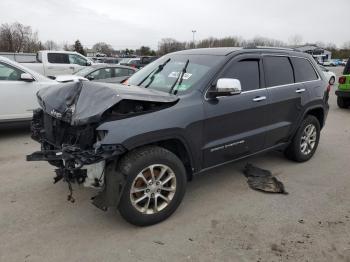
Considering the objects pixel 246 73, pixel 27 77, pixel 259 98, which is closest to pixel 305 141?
pixel 259 98

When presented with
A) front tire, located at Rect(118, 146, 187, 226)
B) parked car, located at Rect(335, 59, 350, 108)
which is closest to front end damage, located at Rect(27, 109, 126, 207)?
front tire, located at Rect(118, 146, 187, 226)

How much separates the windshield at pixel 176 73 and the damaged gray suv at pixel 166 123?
0.01 metres

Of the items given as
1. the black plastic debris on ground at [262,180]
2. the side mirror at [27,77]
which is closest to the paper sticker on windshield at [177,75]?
the black plastic debris on ground at [262,180]

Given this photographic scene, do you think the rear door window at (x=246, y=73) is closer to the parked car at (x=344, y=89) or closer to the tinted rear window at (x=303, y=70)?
the tinted rear window at (x=303, y=70)

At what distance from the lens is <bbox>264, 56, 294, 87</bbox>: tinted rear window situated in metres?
4.78

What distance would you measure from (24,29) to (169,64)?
50.8 meters

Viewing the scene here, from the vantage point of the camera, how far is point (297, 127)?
17.5 feet

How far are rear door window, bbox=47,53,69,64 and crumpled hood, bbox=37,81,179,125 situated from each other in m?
13.3

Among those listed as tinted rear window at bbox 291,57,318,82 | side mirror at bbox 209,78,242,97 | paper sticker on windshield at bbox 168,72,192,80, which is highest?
tinted rear window at bbox 291,57,318,82

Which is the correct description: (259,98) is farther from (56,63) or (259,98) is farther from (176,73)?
(56,63)

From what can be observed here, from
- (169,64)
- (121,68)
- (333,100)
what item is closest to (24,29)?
(121,68)

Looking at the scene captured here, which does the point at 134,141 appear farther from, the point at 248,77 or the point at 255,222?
the point at 248,77

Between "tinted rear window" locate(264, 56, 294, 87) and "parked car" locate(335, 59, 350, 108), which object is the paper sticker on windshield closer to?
"tinted rear window" locate(264, 56, 294, 87)

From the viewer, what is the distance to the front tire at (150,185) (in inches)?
130
